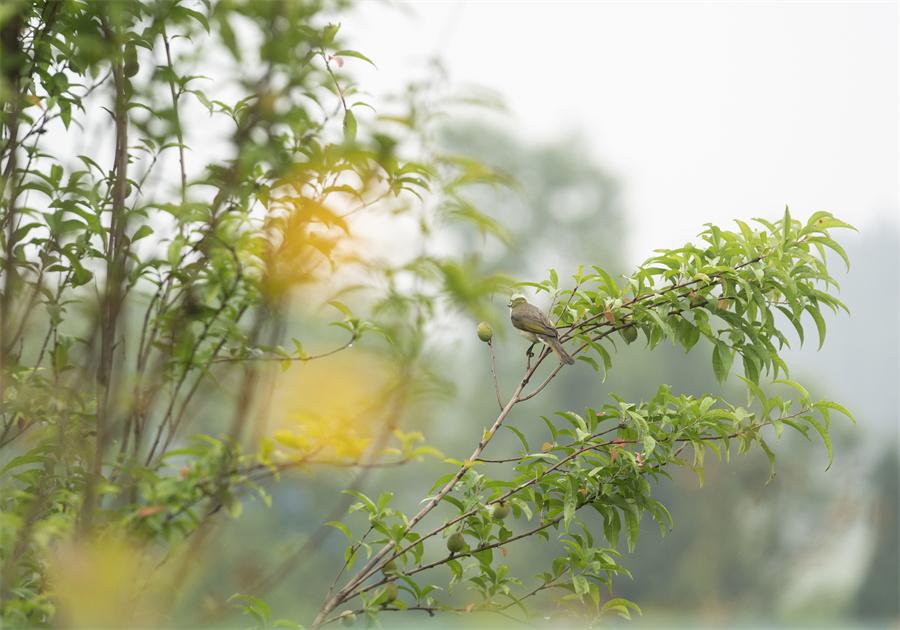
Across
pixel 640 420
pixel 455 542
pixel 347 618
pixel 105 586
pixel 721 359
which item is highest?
pixel 721 359

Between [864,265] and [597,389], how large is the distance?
21194 millimetres

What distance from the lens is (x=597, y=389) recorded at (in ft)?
42.9

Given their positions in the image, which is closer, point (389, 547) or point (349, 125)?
point (349, 125)

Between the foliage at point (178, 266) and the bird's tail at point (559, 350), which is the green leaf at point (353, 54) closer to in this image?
the foliage at point (178, 266)

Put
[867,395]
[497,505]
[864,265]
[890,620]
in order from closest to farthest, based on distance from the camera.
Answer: [497,505] → [890,620] → [867,395] → [864,265]

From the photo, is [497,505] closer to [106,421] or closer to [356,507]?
[356,507]

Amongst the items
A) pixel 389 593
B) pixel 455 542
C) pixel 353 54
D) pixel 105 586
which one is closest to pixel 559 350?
pixel 455 542

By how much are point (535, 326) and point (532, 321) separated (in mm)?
Result: 11

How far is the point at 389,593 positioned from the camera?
1331 mm

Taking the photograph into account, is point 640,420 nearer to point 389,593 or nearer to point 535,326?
point 535,326

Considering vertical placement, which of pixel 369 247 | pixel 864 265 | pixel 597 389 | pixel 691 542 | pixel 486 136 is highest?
pixel 864 265

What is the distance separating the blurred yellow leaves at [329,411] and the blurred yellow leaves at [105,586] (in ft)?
0.94

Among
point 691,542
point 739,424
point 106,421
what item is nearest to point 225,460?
point 106,421

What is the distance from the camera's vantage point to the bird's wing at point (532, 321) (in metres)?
1.40
